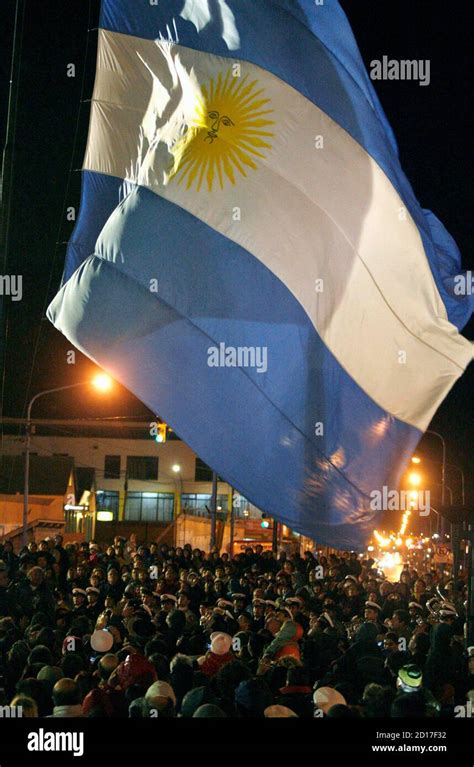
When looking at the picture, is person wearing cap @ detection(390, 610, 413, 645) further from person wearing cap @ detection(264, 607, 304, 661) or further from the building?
the building

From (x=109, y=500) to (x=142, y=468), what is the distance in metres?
3.52

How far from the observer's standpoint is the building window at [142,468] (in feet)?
272

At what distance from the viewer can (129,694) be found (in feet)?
25.8

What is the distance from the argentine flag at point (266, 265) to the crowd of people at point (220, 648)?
54.1 inches

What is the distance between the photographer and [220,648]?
31.4 ft

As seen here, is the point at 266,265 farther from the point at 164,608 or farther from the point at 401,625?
the point at 164,608

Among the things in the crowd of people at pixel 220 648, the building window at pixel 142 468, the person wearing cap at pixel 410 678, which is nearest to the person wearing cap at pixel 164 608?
the crowd of people at pixel 220 648

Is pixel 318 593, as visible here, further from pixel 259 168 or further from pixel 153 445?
pixel 153 445

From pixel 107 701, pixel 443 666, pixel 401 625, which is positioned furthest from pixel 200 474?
pixel 107 701

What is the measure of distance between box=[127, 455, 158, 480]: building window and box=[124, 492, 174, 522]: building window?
1483 mm

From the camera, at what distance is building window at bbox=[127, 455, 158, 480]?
8281 cm

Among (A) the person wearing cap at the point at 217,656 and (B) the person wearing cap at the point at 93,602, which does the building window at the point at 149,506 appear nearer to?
(B) the person wearing cap at the point at 93,602

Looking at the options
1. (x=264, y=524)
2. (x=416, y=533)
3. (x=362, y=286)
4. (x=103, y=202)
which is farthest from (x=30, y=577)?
(x=416, y=533)

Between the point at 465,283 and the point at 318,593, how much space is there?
7480mm
